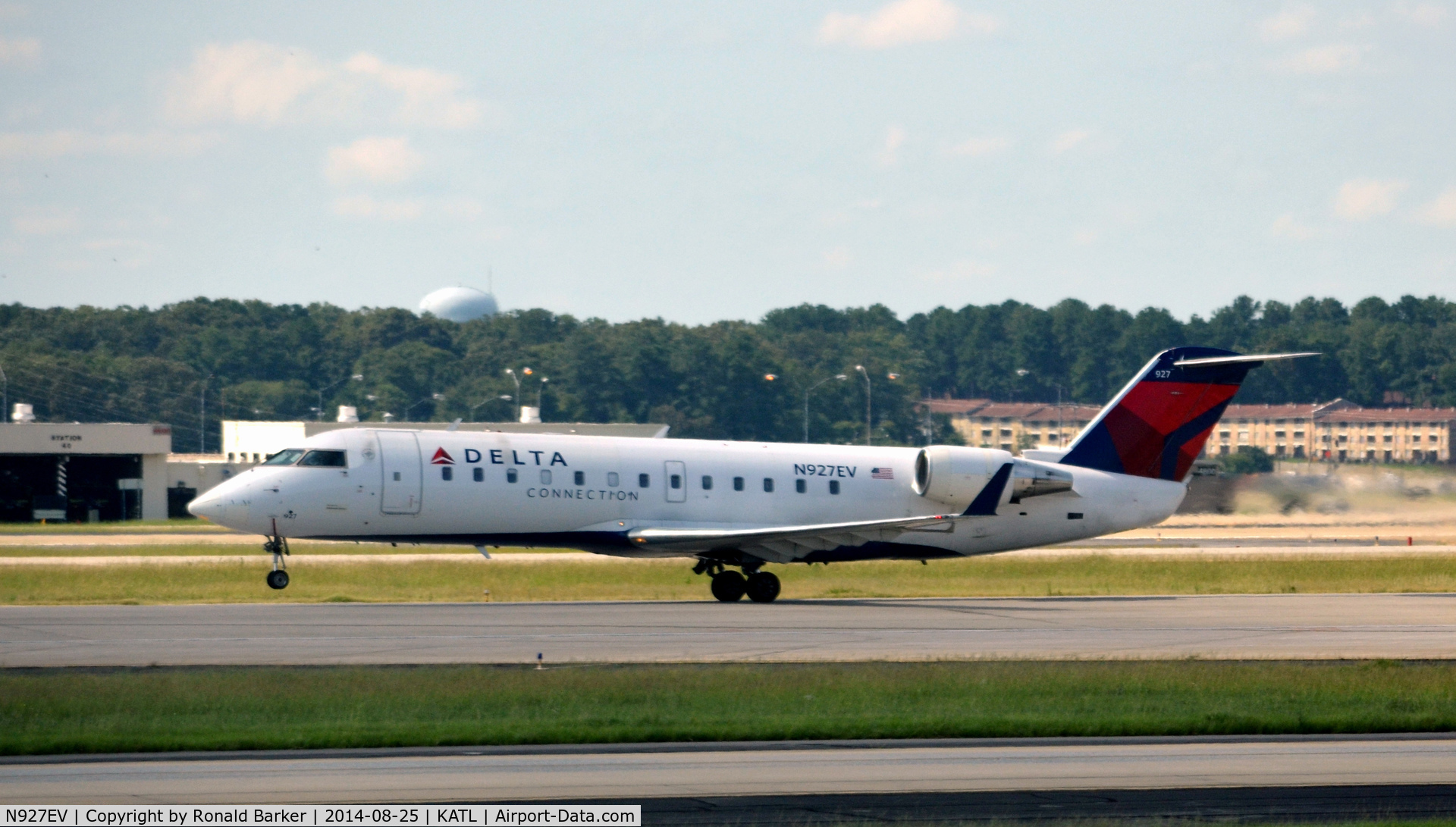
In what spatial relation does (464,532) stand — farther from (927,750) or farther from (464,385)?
(464,385)

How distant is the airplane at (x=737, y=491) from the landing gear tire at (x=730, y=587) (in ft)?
0.15

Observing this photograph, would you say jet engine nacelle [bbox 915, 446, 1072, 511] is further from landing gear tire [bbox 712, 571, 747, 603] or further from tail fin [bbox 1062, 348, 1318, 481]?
landing gear tire [bbox 712, 571, 747, 603]

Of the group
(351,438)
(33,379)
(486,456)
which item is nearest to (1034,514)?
(486,456)

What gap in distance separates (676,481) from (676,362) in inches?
3539

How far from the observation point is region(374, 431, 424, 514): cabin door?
3238cm

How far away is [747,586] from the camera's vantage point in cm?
3425

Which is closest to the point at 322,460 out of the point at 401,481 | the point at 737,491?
the point at 401,481

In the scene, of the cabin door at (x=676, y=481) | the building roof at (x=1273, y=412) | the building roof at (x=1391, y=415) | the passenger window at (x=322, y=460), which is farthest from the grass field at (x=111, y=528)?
the building roof at (x=1273, y=412)

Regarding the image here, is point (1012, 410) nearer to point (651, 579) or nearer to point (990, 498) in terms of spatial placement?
point (651, 579)

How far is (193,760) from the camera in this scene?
1503cm

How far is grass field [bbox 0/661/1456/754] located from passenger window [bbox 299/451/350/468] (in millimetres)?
11382

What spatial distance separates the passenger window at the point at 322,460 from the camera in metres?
32.5

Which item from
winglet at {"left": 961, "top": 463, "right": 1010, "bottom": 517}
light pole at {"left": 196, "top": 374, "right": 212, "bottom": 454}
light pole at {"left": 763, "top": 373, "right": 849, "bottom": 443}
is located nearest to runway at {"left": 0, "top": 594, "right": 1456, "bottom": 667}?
winglet at {"left": 961, "top": 463, "right": 1010, "bottom": 517}

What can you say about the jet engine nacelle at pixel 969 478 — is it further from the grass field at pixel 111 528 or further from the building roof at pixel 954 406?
the building roof at pixel 954 406
